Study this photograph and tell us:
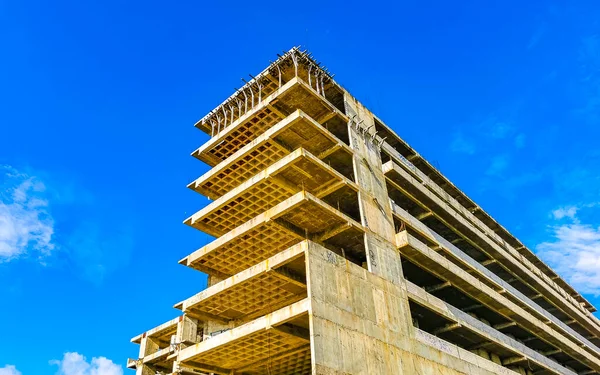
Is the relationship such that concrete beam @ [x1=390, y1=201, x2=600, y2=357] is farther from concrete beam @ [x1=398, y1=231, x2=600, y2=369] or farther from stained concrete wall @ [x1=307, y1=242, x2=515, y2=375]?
stained concrete wall @ [x1=307, y1=242, x2=515, y2=375]

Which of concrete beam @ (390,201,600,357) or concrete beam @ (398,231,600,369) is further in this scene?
concrete beam @ (390,201,600,357)

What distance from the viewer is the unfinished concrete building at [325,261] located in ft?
68.5

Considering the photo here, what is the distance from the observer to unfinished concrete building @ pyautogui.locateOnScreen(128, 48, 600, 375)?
68.5 feet

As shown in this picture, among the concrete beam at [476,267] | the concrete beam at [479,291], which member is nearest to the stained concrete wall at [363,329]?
the concrete beam at [479,291]

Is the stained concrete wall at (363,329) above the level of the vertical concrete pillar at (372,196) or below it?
below

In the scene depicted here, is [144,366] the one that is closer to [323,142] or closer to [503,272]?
[323,142]

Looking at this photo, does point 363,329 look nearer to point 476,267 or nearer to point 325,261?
point 325,261

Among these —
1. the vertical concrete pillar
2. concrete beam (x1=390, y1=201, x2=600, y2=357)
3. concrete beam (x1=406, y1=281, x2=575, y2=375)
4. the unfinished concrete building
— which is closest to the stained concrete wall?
the unfinished concrete building

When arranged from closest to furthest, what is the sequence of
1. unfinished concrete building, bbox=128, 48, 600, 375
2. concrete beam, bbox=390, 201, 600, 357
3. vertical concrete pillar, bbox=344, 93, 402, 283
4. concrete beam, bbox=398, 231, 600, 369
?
unfinished concrete building, bbox=128, 48, 600, 375, vertical concrete pillar, bbox=344, 93, 402, 283, concrete beam, bbox=398, 231, 600, 369, concrete beam, bbox=390, 201, 600, 357

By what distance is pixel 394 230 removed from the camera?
27.3 meters

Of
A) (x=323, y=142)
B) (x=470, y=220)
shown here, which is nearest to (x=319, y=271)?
(x=323, y=142)

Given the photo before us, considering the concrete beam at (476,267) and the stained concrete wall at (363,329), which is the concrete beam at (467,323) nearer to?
the stained concrete wall at (363,329)

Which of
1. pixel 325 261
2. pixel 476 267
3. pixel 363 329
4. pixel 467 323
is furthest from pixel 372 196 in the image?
pixel 476 267

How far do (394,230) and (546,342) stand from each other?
20.3 meters
